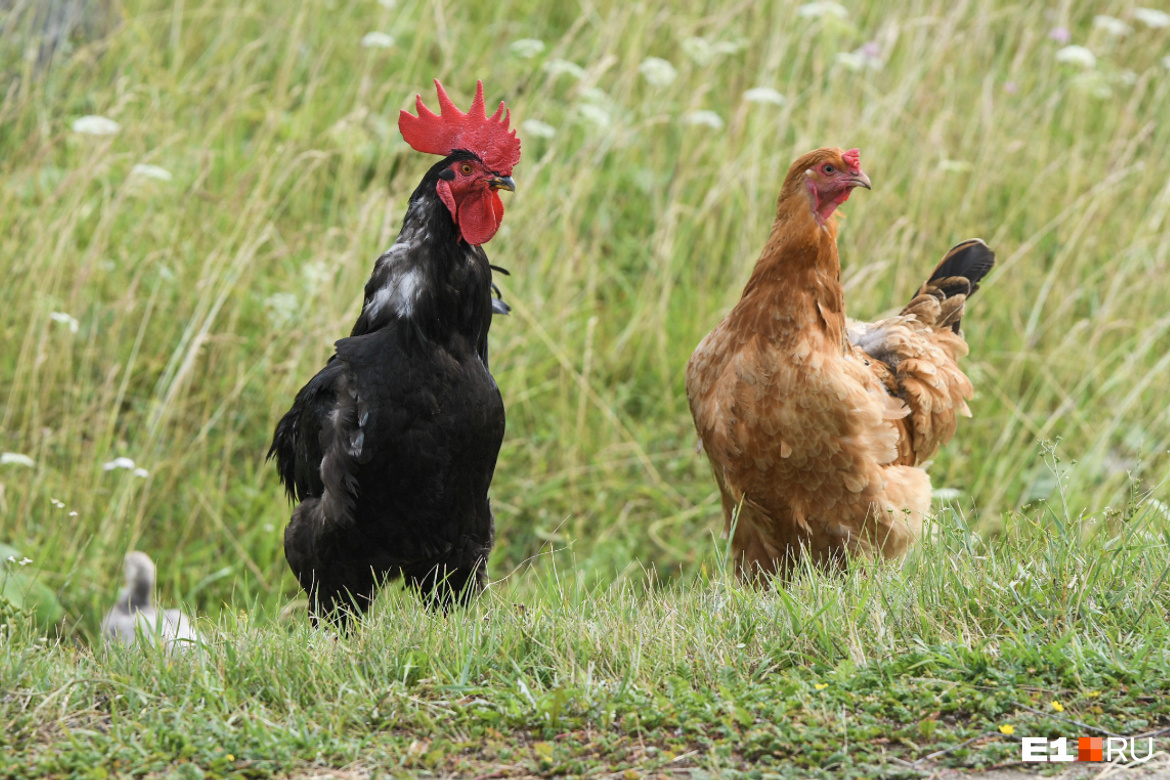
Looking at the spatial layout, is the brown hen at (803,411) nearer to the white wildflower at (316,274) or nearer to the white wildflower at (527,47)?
the white wildflower at (316,274)

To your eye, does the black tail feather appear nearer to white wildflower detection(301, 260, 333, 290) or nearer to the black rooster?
the black rooster

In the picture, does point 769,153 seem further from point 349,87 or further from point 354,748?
point 354,748

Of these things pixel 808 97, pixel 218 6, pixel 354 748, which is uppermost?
pixel 218 6

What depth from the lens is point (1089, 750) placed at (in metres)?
2.68

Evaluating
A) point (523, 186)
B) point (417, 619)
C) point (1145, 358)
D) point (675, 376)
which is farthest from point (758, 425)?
point (1145, 358)

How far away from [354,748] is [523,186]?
449 centimetres

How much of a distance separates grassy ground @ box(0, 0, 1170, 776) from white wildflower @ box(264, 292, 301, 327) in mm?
75

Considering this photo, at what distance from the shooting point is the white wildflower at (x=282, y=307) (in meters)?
5.91

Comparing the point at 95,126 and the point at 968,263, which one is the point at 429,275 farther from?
the point at 95,126

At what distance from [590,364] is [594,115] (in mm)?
1430

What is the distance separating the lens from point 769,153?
7.33 meters

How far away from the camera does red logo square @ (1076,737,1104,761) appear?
2.67 meters

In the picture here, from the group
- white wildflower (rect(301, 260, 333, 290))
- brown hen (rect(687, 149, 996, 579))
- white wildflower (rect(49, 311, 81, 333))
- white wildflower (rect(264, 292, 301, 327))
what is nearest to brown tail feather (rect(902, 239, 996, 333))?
brown hen (rect(687, 149, 996, 579))

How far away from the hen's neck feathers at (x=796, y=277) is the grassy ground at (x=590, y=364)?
84cm
